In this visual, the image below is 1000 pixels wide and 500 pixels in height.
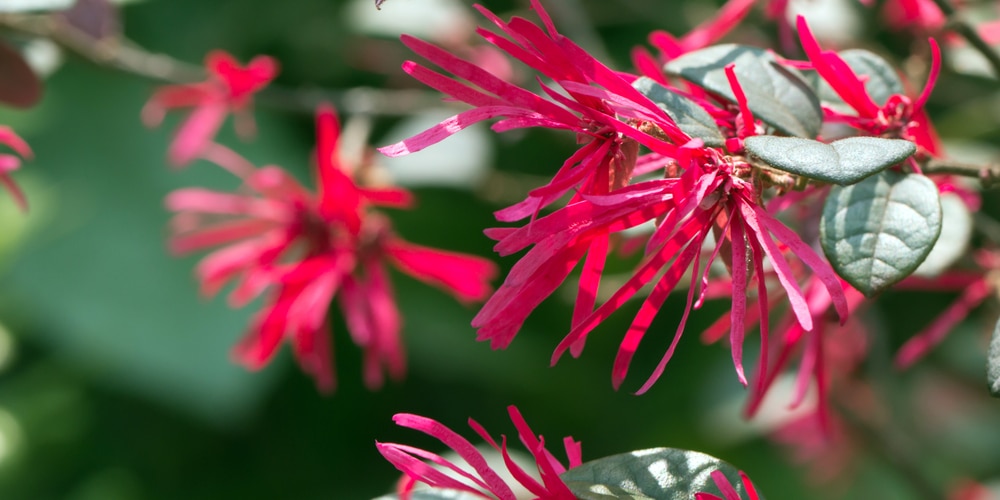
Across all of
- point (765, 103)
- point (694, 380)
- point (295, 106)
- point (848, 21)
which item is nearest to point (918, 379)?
point (694, 380)

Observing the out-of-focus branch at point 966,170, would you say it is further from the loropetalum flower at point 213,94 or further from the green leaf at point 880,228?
the loropetalum flower at point 213,94

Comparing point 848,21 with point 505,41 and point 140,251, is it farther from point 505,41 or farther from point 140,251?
point 140,251

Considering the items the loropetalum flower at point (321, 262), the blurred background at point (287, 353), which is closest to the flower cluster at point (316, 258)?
the loropetalum flower at point (321, 262)

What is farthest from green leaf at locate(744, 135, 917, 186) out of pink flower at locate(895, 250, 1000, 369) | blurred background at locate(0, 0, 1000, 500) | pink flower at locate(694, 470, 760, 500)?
blurred background at locate(0, 0, 1000, 500)

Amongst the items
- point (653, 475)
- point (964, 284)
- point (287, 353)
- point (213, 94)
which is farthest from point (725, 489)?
point (287, 353)

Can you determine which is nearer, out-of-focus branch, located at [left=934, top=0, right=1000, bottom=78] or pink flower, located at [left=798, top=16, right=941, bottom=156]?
pink flower, located at [left=798, top=16, right=941, bottom=156]

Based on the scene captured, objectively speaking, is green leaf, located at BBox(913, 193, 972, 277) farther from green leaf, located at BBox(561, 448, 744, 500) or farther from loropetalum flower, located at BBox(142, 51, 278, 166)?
loropetalum flower, located at BBox(142, 51, 278, 166)

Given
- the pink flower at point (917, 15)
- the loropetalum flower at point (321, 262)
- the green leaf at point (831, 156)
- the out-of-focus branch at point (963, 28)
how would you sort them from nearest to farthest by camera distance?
the green leaf at point (831, 156) → the out-of-focus branch at point (963, 28) → the pink flower at point (917, 15) → the loropetalum flower at point (321, 262)
